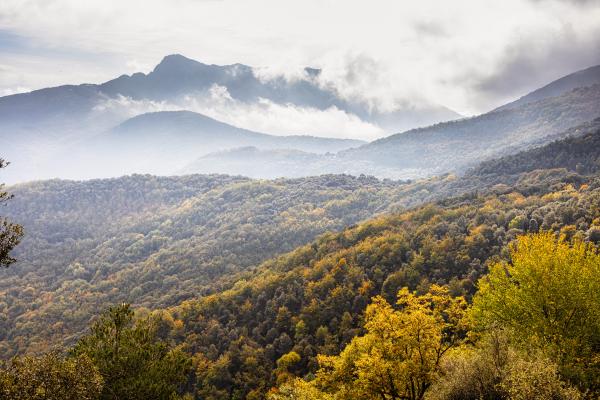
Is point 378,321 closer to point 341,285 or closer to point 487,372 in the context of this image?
point 487,372

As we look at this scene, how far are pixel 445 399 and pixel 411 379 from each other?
523cm

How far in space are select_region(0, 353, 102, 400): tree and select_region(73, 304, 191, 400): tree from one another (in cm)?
556

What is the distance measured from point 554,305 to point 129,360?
31360 millimetres

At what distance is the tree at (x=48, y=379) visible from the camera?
18125 mm

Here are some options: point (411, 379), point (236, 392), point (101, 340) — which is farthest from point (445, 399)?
point (236, 392)

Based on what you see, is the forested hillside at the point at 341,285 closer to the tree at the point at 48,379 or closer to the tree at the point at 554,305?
the tree at the point at 554,305

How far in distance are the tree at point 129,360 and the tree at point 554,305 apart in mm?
22790

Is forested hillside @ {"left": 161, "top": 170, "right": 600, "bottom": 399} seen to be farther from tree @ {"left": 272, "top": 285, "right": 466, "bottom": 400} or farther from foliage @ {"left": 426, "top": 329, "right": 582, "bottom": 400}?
foliage @ {"left": 426, "top": 329, "right": 582, "bottom": 400}

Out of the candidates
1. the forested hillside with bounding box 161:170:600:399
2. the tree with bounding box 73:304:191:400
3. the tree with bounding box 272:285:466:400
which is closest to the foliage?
the tree with bounding box 272:285:466:400

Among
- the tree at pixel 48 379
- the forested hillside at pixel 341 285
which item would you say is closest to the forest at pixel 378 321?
the tree at pixel 48 379

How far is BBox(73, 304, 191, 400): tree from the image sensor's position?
25.9m

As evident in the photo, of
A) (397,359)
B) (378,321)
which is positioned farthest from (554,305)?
(378,321)

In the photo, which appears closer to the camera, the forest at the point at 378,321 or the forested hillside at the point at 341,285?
the forest at the point at 378,321

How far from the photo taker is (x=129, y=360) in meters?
27.2
